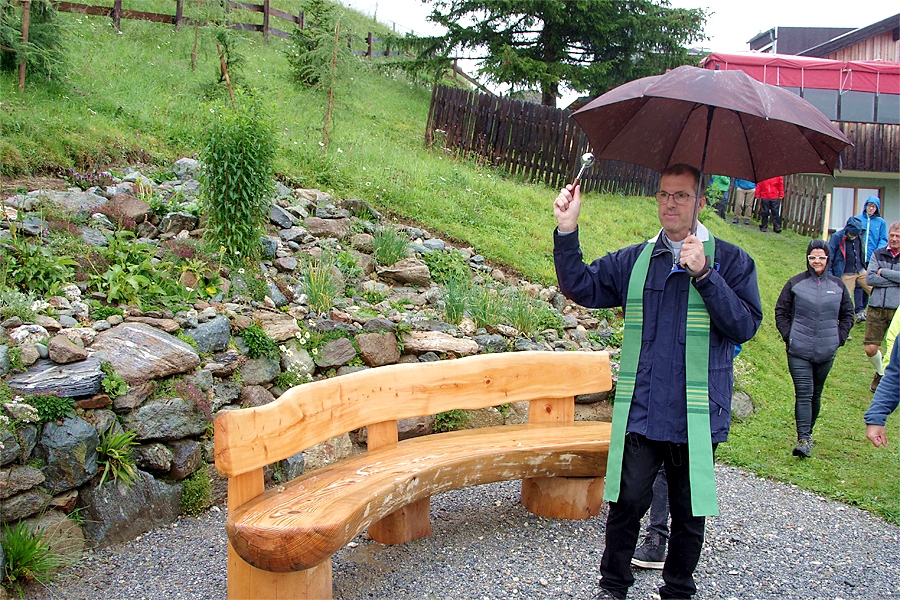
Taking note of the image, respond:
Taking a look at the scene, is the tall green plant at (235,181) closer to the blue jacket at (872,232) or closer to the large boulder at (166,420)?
the large boulder at (166,420)

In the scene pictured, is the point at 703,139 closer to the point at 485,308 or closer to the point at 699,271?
the point at 699,271

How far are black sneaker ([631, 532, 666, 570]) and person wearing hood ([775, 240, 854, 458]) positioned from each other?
8.49 ft

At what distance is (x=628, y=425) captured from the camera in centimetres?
299

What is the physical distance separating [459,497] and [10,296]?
2750mm

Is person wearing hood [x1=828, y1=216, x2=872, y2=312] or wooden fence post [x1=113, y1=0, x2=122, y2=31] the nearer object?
person wearing hood [x1=828, y1=216, x2=872, y2=312]

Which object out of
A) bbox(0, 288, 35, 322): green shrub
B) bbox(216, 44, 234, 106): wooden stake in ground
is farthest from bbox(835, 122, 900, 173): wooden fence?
bbox(0, 288, 35, 322): green shrub

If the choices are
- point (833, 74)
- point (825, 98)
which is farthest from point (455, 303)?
point (833, 74)

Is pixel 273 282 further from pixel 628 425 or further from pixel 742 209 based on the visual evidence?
pixel 742 209

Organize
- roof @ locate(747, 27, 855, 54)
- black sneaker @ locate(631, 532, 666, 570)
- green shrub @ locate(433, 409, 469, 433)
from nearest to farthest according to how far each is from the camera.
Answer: black sneaker @ locate(631, 532, 666, 570), green shrub @ locate(433, 409, 469, 433), roof @ locate(747, 27, 855, 54)

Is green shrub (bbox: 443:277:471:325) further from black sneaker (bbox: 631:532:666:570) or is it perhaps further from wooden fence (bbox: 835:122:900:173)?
wooden fence (bbox: 835:122:900:173)

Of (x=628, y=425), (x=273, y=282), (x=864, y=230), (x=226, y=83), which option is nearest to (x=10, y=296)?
(x=273, y=282)

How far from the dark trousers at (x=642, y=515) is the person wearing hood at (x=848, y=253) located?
7.66 meters

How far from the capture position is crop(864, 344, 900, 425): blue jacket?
134 inches

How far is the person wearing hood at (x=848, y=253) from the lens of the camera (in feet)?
31.7
